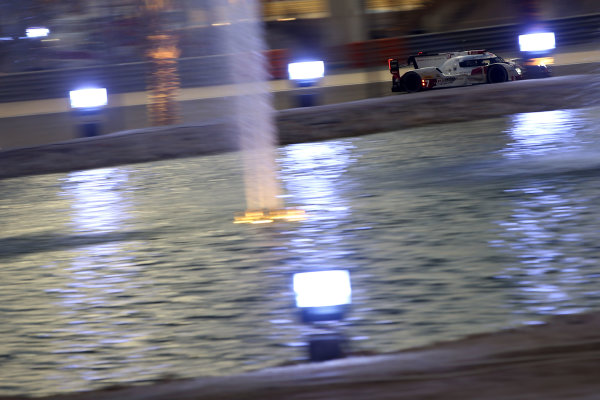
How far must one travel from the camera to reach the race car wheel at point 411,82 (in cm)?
1647

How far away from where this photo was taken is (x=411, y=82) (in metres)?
16.5

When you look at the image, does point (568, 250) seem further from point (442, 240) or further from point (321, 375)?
point (321, 375)

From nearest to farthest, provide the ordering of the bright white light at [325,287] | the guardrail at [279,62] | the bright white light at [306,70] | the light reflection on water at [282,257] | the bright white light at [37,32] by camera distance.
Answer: the bright white light at [325,287] → the light reflection on water at [282,257] → the bright white light at [306,70] → the guardrail at [279,62] → the bright white light at [37,32]

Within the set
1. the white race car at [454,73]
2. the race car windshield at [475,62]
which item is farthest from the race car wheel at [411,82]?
the race car windshield at [475,62]

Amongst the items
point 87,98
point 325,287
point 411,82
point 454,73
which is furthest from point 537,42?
point 325,287

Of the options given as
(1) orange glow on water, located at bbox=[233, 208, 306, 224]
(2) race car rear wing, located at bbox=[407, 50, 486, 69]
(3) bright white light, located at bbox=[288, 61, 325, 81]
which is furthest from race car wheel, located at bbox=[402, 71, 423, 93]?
(1) orange glow on water, located at bbox=[233, 208, 306, 224]

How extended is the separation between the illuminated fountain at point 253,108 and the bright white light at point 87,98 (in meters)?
5.50

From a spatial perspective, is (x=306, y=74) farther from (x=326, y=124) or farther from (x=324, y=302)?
(x=324, y=302)

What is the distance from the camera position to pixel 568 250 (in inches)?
214

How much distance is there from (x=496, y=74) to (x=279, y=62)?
10539mm

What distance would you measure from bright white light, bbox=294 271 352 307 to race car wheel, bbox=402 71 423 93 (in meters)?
13.0

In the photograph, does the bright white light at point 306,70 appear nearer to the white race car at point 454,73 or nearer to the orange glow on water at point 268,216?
the white race car at point 454,73

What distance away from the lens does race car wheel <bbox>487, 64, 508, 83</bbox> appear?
52.4 feet

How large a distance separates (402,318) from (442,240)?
1.56 meters
